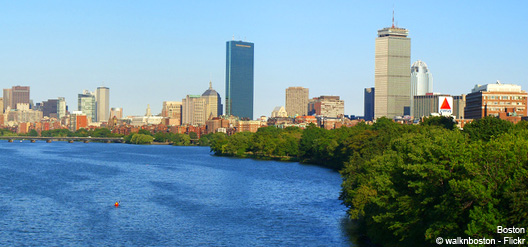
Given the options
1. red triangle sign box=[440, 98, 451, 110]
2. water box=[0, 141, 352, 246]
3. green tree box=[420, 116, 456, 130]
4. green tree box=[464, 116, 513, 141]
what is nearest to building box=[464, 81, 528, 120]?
green tree box=[420, 116, 456, 130]

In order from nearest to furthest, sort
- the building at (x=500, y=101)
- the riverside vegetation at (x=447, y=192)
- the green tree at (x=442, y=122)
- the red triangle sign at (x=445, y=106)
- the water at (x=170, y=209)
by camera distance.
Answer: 1. the riverside vegetation at (x=447, y=192)
2. the water at (x=170, y=209)
3. the red triangle sign at (x=445, y=106)
4. the green tree at (x=442, y=122)
5. the building at (x=500, y=101)

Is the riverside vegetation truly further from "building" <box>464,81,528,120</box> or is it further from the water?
"building" <box>464,81,528,120</box>

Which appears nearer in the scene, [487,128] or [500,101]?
[487,128]

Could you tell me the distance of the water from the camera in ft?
182

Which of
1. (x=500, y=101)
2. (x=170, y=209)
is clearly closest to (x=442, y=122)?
(x=500, y=101)

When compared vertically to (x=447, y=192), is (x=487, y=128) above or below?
above

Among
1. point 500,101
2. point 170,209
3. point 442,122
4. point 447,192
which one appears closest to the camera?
point 447,192

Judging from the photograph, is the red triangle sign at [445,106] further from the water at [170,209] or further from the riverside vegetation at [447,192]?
the riverside vegetation at [447,192]

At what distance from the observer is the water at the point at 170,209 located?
55.5m

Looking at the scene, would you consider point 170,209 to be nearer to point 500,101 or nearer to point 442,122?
point 442,122

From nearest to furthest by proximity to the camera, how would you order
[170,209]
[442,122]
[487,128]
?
[170,209] → [487,128] → [442,122]

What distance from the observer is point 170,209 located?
70.6 metres

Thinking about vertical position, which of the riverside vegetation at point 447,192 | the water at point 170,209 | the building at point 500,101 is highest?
the building at point 500,101

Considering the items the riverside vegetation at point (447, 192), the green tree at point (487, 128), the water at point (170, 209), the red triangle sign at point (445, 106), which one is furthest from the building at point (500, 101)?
the riverside vegetation at point (447, 192)
